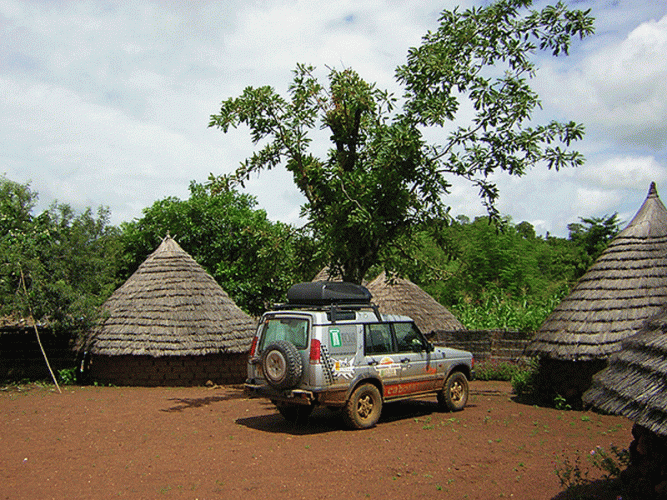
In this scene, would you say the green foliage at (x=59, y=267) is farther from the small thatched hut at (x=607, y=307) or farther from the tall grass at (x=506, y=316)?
the tall grass at (x=506, y=316)

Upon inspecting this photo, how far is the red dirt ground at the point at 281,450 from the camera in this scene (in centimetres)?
623

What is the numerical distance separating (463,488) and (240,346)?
31.4ft

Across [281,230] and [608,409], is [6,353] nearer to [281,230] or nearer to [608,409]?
[281,230]

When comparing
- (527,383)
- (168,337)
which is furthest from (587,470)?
(168,337)

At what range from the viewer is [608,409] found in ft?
16.6

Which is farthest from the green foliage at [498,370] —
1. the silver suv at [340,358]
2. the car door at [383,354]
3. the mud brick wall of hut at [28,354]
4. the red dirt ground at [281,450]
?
the mud brick wall of hut at [28,354]

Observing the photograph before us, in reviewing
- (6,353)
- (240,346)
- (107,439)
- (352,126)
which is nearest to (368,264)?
(352,126)

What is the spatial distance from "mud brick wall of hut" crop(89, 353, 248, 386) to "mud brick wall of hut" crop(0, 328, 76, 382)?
1.41 metres

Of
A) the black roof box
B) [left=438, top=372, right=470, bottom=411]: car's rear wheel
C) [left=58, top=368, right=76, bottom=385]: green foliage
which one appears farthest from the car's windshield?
[left=58, top=368, right=76, bottom=385]: green foliage

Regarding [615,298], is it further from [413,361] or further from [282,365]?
[282,365]

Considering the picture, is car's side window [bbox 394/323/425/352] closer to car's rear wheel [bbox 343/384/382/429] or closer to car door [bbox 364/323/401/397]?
car door [bbox 364/323/401/397]

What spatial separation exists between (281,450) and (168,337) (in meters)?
7.41

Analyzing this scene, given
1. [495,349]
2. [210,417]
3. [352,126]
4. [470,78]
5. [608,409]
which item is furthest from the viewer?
[495,349]

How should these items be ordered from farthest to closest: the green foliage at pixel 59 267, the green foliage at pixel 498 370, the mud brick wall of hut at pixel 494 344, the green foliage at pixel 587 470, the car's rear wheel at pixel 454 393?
the mud brick wall of hut at pixel 494 344 < the green foliage at pixel 498 370 < the green foliage at pixel 59 267 < the car's rear wheel at pixel 454 393 < the green foliage at pixel 587 470
